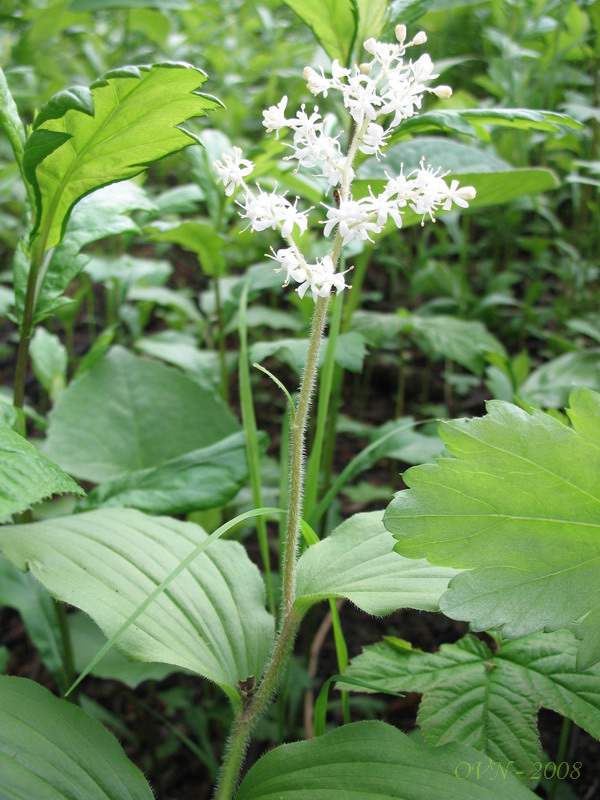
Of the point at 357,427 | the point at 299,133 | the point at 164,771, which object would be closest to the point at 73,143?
the point at 299,133

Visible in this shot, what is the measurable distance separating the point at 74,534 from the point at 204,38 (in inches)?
129

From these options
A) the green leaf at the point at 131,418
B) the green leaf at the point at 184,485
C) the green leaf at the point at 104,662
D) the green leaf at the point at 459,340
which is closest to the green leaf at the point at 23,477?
the green leaf at the point at 184,485

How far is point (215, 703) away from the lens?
67.2 inches

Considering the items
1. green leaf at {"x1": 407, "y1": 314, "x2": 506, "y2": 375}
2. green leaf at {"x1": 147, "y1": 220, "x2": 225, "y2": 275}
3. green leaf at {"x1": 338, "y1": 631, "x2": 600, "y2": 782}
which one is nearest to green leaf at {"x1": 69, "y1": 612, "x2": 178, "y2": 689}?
green leaf at {"x1": 338, "y1": 631, "x2": 600, "y2": 782}

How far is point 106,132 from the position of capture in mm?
1091

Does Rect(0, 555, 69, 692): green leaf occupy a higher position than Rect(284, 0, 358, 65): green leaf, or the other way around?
Rect(284, 0, 358, 65): green leaf

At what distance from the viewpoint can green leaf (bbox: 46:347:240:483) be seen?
1.76 metres

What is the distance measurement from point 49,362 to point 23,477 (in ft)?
3.90

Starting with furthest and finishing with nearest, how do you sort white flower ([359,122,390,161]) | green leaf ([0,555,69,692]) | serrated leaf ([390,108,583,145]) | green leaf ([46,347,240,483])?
green leaf ([46,347,240,483]), green leaf ([0,555,69,692]), serrated leaf ([390,108,583,145]), white flower ([359,122,390,161])

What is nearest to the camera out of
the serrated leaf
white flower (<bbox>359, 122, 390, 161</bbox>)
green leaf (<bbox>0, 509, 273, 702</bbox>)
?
white flower (<bbox>359, 122, 390, 161</bbox>)

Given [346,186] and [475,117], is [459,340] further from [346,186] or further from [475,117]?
[346,186]

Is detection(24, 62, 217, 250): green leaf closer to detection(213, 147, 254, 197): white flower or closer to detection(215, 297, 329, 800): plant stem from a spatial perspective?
detection(213, 147, 254, 197): white flower

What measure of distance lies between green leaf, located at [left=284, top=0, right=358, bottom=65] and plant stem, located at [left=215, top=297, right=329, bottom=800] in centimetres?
80

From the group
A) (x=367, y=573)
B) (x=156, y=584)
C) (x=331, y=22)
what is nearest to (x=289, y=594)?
(x=367, y=573)
